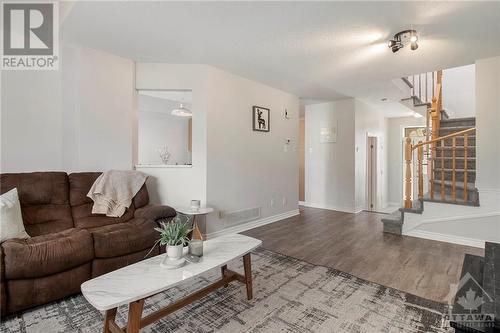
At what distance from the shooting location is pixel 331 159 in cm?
559

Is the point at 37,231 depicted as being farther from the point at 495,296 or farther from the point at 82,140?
the point at 495,296

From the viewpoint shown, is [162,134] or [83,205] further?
[162,134]

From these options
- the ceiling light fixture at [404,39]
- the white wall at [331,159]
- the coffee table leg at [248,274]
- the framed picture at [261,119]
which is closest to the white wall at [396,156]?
the white wall at [331,159]

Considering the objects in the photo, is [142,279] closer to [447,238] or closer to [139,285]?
[139,285]

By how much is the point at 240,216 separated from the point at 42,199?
246cm

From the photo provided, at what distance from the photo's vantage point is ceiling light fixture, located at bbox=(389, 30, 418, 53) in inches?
96.8

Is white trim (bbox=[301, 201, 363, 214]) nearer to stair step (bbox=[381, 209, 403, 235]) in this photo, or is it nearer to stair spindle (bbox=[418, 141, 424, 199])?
stair step (bbox=[381, 209, 403, 235])

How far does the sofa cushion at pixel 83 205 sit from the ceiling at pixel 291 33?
Answer: 61.7 inches

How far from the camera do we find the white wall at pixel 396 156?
22.3 ft

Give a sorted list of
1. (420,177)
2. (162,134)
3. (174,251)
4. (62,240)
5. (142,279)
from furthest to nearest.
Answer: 1. (162,134)
2. (420,177)
3. (62,240)
4. (174,251)
5. (142,279)

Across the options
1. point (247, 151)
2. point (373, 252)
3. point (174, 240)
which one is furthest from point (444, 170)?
point (174, 240)

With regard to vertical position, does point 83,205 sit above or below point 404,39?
below

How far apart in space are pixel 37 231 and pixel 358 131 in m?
5.52

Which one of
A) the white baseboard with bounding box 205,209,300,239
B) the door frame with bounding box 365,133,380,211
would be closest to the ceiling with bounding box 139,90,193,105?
the white baseboard with bounding box 205,209,300,239
